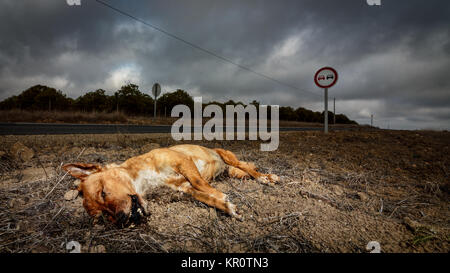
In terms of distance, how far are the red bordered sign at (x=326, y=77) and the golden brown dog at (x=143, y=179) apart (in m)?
7.33

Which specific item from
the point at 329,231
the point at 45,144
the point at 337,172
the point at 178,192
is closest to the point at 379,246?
the point at 329,231

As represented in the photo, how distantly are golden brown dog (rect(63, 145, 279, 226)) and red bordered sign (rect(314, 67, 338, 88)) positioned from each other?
288 inches

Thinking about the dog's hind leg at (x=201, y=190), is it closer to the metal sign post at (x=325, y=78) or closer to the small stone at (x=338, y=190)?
the small stone at (x=338, y=190)

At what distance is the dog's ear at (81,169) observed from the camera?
6.95ft

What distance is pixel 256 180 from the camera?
3.14 metres

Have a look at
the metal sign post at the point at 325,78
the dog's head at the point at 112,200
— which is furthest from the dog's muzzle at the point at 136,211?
the metal sign post at the point at 325,78

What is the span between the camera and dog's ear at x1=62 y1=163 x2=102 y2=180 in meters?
2.12

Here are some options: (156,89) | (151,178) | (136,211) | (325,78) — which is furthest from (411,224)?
(156,89)

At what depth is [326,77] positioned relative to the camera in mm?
8852

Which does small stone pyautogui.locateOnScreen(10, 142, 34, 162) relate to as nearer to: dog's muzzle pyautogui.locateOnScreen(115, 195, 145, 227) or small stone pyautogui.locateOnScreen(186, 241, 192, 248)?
dog's muzzle pyautogui.locateOnScreen(115, 195, 145, 227)

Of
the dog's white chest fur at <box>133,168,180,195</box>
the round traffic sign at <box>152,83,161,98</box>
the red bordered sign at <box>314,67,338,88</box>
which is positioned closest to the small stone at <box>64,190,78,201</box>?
the dog's white chest fur at <box>133,168,180,195</box>

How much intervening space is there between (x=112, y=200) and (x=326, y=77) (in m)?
9.46
